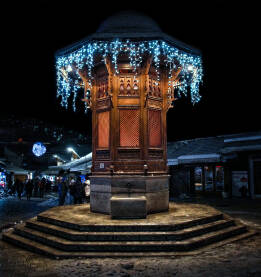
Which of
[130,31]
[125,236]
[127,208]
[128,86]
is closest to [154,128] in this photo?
[128,86]

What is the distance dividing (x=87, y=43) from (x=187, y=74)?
179 inches

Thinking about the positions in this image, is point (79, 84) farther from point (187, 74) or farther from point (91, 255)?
point (91, 255)

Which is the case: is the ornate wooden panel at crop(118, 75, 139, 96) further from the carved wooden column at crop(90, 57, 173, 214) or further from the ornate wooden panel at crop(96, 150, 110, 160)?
the ornate wooden panel at crop(96, 150, 110, 160)

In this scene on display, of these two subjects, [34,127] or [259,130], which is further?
[34,127]

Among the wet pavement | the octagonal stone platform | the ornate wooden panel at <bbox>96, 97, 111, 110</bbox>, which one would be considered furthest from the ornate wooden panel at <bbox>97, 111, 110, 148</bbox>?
the wet pavement

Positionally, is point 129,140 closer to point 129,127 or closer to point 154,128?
point 129,127

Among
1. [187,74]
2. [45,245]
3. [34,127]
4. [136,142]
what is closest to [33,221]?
[45,245]

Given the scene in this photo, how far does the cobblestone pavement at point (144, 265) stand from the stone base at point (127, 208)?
6.46 ft

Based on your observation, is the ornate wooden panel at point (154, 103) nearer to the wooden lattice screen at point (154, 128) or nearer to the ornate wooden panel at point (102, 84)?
the wooden lattice screen at point (154, 128)

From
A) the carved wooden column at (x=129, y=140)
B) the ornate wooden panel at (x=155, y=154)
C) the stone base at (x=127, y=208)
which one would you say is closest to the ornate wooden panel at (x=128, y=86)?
the carved wooden column at (x=129, y=140)

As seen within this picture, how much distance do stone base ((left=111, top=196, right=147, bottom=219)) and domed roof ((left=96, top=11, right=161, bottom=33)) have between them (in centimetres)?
579

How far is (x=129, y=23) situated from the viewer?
956 cm

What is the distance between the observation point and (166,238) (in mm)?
6480

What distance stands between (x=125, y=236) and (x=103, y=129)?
448cm
